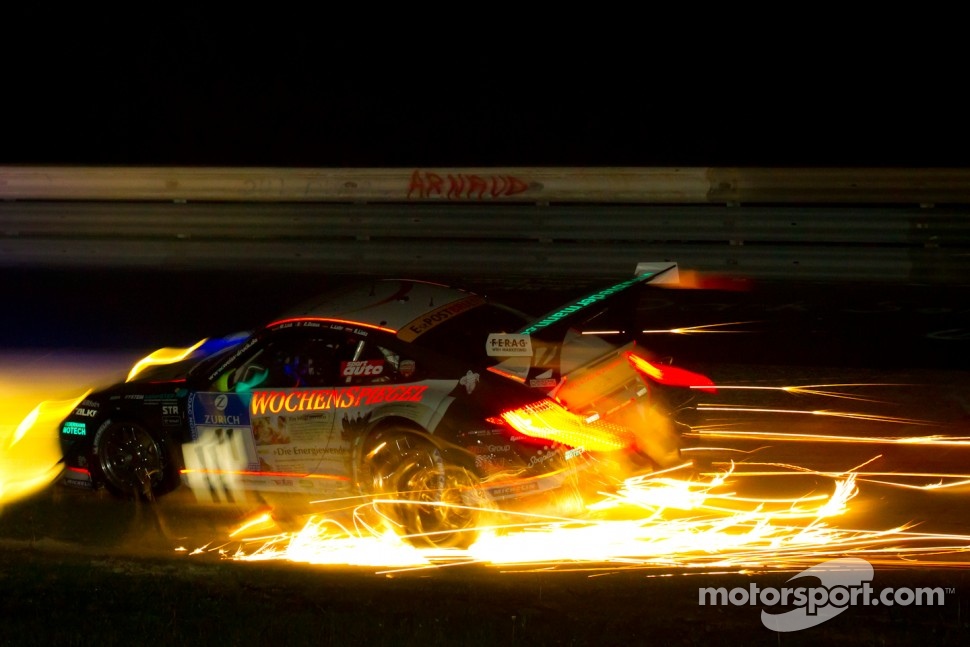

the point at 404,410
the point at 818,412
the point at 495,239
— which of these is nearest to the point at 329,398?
the point at 404,410

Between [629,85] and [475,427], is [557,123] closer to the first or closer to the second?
[629,85]

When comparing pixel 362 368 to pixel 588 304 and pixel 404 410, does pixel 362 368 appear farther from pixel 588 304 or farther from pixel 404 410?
pixel 588 304

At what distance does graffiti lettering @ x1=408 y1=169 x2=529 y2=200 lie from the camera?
44.7 ft

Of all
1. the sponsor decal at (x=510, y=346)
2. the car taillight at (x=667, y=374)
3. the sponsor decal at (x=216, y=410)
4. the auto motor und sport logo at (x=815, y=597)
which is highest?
the sponsor decal at (x=510, y=346)

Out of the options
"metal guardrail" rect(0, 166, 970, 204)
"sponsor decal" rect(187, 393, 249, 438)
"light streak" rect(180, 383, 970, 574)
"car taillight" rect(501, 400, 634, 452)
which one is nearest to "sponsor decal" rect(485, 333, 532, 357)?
"car taillight" rect(501, 400, 634, 452)

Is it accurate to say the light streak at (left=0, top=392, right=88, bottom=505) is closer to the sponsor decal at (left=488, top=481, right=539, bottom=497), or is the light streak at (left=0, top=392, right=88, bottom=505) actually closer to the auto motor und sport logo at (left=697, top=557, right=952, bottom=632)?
the sponsor decal at (left=488, top=481, right=539, bottom=497)

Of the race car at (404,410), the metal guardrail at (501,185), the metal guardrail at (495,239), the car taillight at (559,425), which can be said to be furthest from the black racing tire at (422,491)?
the metal guardrail at (501,185)

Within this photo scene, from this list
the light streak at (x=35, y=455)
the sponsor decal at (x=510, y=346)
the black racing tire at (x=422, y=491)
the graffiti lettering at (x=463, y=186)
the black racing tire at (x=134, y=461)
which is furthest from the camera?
the graffiti lettering at (x=463, y=186)

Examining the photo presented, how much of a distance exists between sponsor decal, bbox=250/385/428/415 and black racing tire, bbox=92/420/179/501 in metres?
0.78

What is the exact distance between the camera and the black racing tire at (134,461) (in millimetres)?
7148

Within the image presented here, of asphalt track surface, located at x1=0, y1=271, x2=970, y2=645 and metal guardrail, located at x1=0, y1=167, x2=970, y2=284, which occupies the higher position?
metal guardrail, located at x1=0, y1=167, x2=970, y2=284

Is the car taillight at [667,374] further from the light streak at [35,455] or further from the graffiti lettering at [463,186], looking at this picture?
the graffiti lettering at [463,186]

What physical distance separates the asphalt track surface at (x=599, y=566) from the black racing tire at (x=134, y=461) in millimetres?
135

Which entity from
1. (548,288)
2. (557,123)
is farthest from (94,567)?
(557,123)
